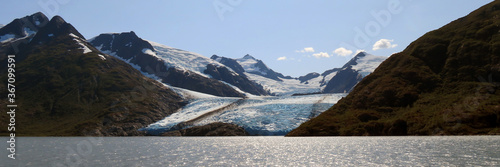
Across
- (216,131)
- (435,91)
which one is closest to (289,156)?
(435,91)

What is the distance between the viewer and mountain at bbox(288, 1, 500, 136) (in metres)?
114

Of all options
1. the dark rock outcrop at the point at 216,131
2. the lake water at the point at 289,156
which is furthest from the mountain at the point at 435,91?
the lake water at the point at 289,156

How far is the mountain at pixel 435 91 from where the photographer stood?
114 meters

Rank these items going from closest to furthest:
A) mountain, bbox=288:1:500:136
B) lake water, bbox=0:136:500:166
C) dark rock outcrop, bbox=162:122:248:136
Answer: lake water, bbox=0:136:500:166 < mountain, bbox=288:1:500:136 < dark rock outcrop, bbox=162:122:248:136

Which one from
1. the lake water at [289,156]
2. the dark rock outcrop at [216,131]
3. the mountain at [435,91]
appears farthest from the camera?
the dark rock outcrop at [216,131]

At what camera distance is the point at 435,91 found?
140750 millimetres

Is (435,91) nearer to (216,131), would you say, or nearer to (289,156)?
(216,131)

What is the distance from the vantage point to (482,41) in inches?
5930

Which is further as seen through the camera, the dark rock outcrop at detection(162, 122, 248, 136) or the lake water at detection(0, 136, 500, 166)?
the dark rock outcrop at detection(162, 122, 248, 136)

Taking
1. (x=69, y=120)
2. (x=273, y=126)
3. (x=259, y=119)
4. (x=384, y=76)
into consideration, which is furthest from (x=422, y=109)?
(x=69, y=120)

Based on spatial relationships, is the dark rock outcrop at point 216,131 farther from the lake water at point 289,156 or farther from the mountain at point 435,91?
the lake water at point 289,156

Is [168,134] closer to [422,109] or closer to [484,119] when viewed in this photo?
[422,109]

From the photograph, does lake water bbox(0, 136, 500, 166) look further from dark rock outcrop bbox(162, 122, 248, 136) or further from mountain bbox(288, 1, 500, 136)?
dark rock outcrop bbox(162, 122, 248, 136)

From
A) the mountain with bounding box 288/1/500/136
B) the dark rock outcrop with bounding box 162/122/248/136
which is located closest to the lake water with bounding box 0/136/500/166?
the mountain with bounding box 288/1/500/136
